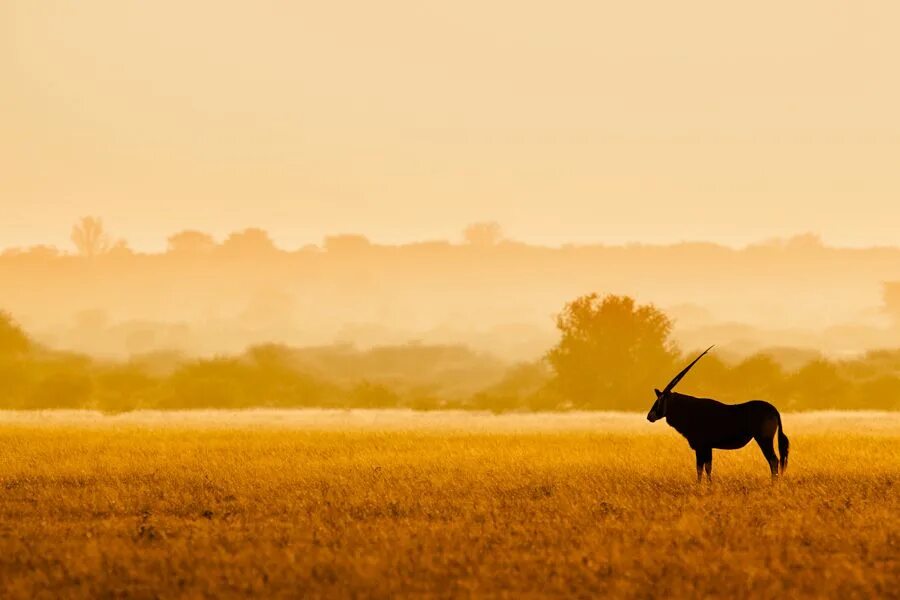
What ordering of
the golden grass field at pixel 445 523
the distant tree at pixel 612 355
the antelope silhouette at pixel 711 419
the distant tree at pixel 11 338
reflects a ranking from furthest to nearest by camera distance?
the distant tree at pixel 11 338 < the distant tree at pixel 612 355 < the antelope silhouette at pixel 711 419 < the golden grass field at pixel 445 523

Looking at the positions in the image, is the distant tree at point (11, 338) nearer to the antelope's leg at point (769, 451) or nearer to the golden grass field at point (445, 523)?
the golden grass field at point (445, 523)

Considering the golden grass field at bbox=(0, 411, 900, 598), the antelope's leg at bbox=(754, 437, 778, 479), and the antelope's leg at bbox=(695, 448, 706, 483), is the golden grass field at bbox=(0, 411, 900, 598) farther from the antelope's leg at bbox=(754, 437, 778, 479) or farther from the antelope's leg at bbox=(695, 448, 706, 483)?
the antelope's leg at bbox=(754, 437, 778, 479)

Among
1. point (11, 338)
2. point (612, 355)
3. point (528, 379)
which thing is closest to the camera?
point (612, 355)

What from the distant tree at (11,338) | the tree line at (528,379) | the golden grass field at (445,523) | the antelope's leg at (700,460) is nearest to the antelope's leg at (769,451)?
the golden grass field at (445,523)

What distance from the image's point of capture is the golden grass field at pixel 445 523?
1395 centimetres

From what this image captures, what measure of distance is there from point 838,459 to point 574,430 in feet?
73.0

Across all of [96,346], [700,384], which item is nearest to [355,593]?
[700,384]

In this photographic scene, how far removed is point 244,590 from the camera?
44.3 feet

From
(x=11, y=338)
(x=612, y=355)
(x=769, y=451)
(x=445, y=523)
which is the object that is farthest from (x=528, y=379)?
(x=445, y=523)

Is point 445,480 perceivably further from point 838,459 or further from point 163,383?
point 163,383

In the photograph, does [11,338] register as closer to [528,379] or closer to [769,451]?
[528,379]

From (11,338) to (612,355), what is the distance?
48.9 metres

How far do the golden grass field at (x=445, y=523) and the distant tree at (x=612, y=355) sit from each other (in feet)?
156

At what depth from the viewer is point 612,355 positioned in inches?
3307
